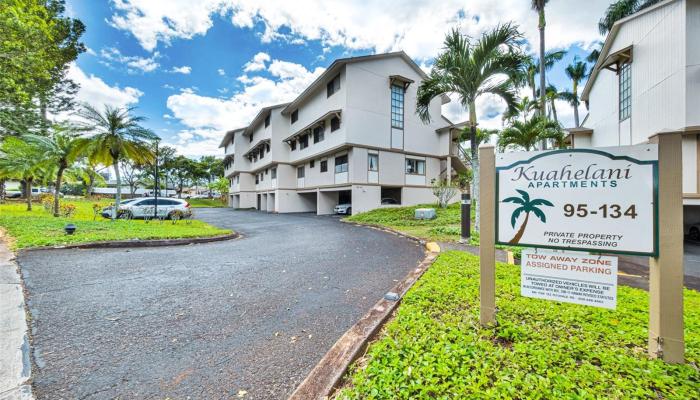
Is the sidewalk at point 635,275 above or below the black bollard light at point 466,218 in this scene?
below

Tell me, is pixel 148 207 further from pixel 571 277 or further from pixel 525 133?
pixel 525 133

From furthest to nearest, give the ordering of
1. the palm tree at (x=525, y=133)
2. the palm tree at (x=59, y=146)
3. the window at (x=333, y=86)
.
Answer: the window at (x=333, y=86), the palm tree at (x=59, y=146), the palm tree at (x=525, y=133)

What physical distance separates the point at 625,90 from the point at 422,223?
36.6 feet

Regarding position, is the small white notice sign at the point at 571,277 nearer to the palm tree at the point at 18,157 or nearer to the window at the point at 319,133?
the window at the point at 319,133

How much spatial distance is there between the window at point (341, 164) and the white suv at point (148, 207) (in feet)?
32.2

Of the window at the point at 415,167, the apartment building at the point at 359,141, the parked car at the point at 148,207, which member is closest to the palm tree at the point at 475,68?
the apartment building at the point at 359,141

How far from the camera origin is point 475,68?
891cm

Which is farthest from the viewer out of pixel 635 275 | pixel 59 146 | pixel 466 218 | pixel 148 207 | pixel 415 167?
pixel 415 167

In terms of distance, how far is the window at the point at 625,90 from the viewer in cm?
1221

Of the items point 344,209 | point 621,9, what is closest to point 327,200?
point 344,209

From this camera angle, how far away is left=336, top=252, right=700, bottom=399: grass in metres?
1.95

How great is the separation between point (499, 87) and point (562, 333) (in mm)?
8984

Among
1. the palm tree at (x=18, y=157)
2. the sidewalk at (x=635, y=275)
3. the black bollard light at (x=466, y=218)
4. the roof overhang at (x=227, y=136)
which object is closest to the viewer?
the sidewalk at (x=635, y=275)

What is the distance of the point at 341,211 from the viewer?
67.0ft
